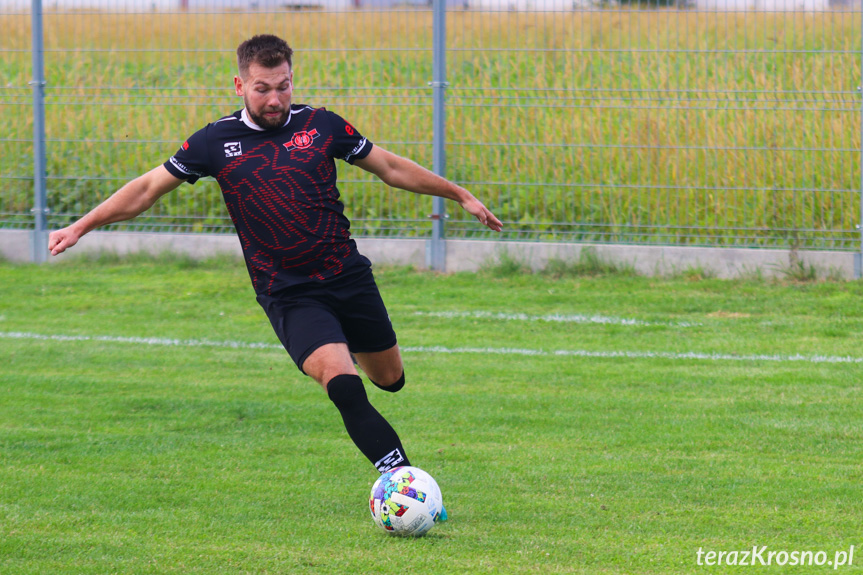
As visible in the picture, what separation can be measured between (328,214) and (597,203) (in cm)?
607

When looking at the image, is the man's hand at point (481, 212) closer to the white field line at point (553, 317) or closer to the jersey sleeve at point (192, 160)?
the jersey sleeve at point (192, 160)

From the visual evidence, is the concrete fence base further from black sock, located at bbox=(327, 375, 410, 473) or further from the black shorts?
black sock, located at bbox=(327, 375, 410, 473)

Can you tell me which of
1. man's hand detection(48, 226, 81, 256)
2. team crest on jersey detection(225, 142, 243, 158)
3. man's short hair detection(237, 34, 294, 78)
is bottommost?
man's hand detection(48, 226, 81, 256)

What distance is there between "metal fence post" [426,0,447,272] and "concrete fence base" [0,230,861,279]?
8cm

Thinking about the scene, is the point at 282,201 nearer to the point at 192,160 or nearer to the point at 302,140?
the point at 302,140

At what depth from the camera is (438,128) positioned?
10.6 meters

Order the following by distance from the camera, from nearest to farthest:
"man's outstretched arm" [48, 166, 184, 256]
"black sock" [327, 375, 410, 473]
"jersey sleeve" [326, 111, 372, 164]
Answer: "black sock" [327, 375, 410, 473] < "man's outstretched arm" [48, 166, 184, 256] < "jersey sleeve" [326, 111, 372, 164]

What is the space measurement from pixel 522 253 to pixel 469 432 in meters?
4.77

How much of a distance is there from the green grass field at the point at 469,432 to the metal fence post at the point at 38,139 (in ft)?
5.26

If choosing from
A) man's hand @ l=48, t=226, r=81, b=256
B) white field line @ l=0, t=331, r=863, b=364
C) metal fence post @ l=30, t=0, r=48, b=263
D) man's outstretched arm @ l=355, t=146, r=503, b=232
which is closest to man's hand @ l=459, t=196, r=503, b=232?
man's outstretched arm @ l=355, t=146, r=503, b=232

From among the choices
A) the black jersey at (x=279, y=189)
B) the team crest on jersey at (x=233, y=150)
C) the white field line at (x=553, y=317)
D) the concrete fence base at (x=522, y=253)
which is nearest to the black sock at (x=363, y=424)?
the black jersey at (x=279, y=189)

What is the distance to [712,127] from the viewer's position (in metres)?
10.1

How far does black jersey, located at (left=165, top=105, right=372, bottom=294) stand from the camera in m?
4.62

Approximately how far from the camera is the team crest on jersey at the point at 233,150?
466 cm
